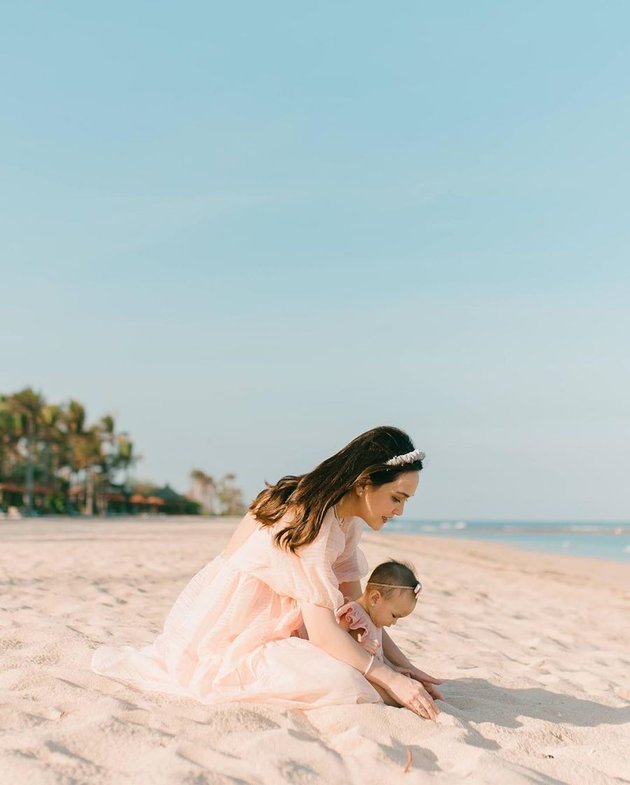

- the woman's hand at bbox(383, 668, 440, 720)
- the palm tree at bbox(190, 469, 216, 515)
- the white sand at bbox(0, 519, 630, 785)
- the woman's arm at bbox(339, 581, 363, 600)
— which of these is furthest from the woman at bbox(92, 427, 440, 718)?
the palm tree at bbox(190, 469, 216, 515)

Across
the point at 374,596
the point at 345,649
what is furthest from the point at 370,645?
the point at 345,649

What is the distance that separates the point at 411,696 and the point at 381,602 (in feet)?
1.62

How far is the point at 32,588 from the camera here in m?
7.09

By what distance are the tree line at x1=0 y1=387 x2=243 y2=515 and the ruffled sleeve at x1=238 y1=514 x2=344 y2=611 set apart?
4982cm

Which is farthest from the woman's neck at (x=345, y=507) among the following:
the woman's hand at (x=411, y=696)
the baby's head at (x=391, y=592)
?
the woman's hand at (x=411, y=696)

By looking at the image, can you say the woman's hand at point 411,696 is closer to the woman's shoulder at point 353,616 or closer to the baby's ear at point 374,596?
the woman's shoulder at point 353,616

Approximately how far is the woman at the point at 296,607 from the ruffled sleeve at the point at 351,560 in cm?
12

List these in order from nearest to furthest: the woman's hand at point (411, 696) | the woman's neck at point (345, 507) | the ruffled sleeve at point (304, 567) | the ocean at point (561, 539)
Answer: the woman's hand at point (411, 696) < the ruffled sleeve at point (304, 567) < the woman's neck at point (345, 507) < the ocean at point (561, 539)

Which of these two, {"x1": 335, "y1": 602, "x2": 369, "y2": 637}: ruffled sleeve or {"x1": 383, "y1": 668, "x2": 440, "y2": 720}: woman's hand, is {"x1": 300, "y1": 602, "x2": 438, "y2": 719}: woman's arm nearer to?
{"x1": 383, "y1": 668, "x2": 440, "y2": 720}: woman's hand

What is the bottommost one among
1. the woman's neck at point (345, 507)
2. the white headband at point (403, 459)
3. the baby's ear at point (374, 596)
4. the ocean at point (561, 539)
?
the ocean at point (561, 539)

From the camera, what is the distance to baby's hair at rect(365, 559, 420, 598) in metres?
3.60

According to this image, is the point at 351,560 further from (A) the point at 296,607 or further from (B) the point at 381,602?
(A) the point at 296,607

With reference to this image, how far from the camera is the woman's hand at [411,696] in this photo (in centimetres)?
320

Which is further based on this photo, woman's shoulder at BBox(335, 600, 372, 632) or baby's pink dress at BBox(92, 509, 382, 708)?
woman's shoulder at BBox(335, 600, 372, 632)
